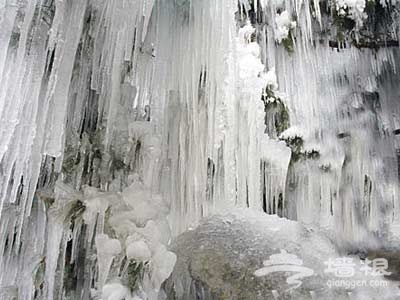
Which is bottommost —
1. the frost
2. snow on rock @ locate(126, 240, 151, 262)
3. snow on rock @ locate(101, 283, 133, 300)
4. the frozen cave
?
snow on rock @ locate(101, 283, 133, 300)

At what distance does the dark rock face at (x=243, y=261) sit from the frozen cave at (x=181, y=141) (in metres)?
0.01

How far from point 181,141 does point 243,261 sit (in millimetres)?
1241

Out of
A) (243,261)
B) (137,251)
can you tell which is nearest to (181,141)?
(137,251)

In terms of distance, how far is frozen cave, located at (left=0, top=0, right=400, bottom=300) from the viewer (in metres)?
2.27

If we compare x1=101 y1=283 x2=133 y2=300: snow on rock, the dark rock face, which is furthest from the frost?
x1=101 y1=283 x2=133 y2=300: snow on rock

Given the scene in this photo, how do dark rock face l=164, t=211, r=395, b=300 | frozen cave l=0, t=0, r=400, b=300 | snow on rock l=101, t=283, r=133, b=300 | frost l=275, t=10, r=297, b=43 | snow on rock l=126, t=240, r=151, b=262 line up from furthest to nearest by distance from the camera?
1. frost l=275, t=10, r=297, b=43
2. dark rock face l=164, t=211, r=395, b=300
3. snow on rock l=126, t=240, r=151, b=262
4. snow on rock l=101, t=283, r=133, b=300
5. frozen cave l=0, t=0, r=400, b=300

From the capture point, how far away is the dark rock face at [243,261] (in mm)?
3664

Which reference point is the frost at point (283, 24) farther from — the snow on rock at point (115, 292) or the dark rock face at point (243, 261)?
the snow on rock at point (115, 292)

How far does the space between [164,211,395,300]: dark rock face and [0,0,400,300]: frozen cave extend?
12 mm

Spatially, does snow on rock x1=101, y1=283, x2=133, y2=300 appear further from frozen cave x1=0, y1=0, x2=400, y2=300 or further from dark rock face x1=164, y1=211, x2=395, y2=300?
dark rock face x1=164, y1=211, x2=395, y2=300

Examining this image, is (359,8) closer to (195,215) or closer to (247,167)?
(247,167)

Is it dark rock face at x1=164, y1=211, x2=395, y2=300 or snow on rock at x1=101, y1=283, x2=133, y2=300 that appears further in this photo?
dark rock face at x1=164, y1=211, x2=395, y2=300

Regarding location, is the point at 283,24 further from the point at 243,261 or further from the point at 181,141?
the point at 243,261

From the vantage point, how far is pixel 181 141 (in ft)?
10.8
